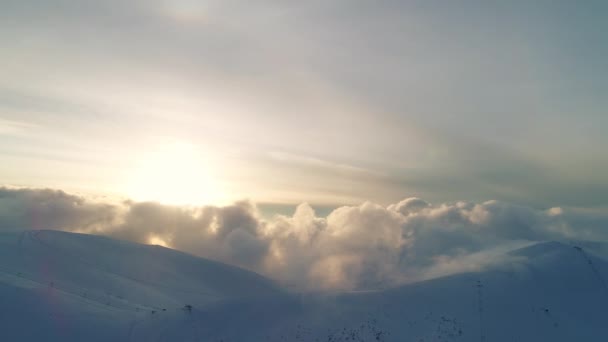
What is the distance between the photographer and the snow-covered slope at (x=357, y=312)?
26141 millimetres

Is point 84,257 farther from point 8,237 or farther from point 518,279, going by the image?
point 518,279

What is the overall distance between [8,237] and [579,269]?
7450 cm

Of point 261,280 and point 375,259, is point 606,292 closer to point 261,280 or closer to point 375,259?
point 261,280

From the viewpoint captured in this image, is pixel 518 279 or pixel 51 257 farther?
pixel 51 257

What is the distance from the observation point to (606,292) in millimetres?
37094

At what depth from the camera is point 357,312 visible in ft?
96.9

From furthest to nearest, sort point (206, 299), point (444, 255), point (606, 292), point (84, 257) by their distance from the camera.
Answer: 1. point (444, 255)
2. point (84, 257)
3. point (206, 299)
4. point (606, 292)

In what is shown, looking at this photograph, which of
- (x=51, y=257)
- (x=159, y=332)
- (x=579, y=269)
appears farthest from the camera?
(x=51, y=257)

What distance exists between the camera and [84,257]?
62125 millimetres

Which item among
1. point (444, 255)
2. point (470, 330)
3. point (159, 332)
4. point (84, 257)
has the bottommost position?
point (159, 332)

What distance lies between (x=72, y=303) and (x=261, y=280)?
208ft

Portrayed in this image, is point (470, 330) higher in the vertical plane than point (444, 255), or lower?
lower

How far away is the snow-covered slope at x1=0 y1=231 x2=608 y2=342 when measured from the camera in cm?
2614

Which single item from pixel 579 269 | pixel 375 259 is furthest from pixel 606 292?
pixel 375 259
